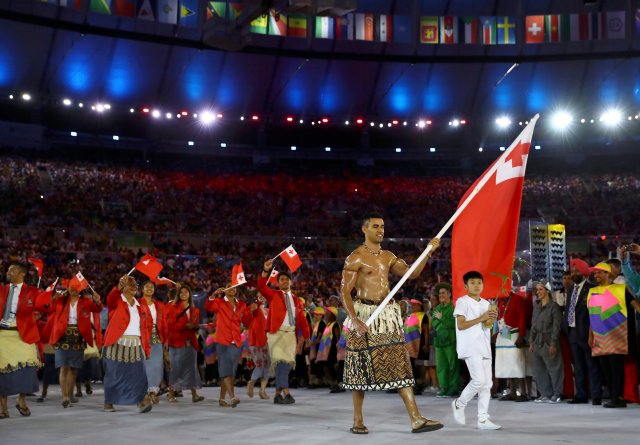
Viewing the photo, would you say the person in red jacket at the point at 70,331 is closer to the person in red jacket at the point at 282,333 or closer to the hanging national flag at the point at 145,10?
the person in red jacket at the point at 282,333

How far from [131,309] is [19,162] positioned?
2212cm

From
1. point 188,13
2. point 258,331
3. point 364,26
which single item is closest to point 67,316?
point 258,331

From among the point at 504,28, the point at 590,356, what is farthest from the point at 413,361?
the point at 504,28

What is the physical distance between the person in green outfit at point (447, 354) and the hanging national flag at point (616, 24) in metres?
20.3

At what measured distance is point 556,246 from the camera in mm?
12898

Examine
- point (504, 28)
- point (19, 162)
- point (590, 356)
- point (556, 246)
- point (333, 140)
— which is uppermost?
point (504, 28)

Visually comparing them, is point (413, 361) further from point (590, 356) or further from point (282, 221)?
point (282, 221)

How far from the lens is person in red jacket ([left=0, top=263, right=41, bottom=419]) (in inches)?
365

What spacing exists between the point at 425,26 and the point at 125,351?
22.8m

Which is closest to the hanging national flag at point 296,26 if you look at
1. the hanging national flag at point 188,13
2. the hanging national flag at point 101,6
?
the hanging national flag at point 188,13

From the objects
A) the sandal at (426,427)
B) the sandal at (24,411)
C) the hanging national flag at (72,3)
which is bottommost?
the sandal at (24,411)

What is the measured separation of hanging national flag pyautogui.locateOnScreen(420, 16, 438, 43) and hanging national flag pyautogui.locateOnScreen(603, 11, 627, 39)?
5956 millimetres

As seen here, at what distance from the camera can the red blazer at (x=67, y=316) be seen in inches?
437

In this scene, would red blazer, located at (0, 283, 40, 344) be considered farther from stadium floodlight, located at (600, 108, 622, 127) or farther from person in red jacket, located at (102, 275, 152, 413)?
stadium floodlight, located at (600, 108, 622, 127)
